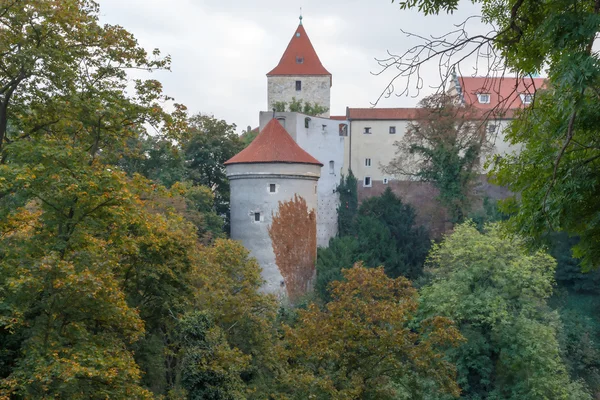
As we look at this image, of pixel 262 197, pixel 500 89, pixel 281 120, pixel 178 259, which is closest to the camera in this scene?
pixel 500 89

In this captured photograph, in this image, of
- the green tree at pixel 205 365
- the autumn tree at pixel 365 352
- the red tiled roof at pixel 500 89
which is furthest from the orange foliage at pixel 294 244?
the green tree at pixel 205 365

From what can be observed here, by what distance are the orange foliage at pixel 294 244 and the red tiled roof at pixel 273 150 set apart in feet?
6.61

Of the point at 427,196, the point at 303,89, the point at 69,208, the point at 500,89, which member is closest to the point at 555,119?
the point at 500,89

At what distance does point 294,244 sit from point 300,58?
30824mm

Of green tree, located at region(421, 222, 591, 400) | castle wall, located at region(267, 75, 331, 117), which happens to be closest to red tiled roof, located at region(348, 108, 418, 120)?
castle wall, located at region(267, 75, 331, 117)

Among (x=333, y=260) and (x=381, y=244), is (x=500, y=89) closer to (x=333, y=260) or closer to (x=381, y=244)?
(x=333, y=260)

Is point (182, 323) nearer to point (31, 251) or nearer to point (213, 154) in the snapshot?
point (31, 251)

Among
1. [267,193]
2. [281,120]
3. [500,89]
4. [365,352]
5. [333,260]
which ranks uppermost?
[281,120]

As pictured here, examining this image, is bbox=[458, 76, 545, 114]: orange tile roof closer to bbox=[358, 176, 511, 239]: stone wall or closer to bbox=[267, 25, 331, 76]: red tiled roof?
bbox=[358, 176, 511, 239]: stone wall

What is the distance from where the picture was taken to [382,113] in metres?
46.8

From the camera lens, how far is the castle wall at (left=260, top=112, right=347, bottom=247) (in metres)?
40.2

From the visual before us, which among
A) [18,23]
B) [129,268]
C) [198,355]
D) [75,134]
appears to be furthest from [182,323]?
[18,23]

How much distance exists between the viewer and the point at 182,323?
53.9ft

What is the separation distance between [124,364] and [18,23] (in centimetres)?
635
